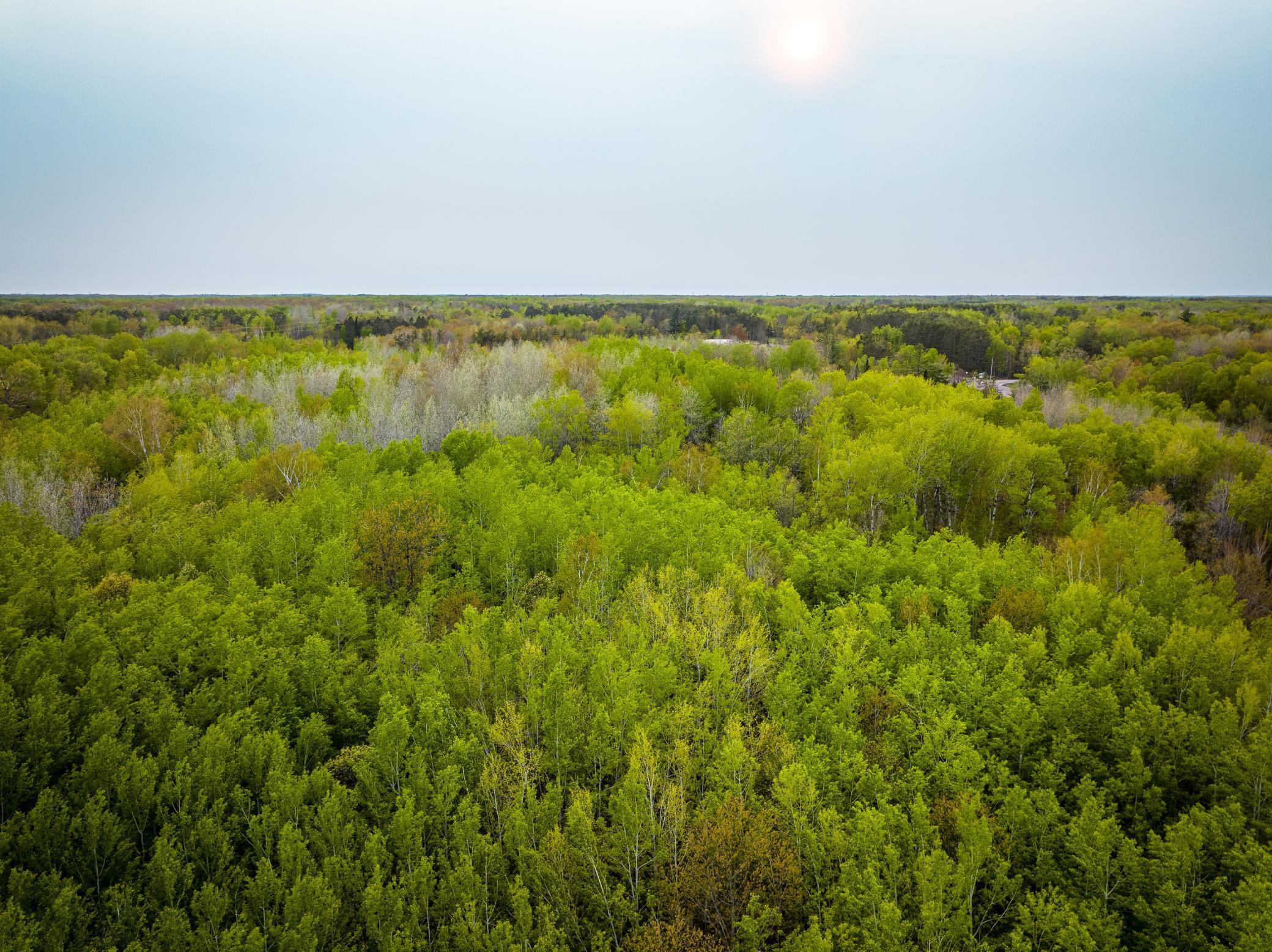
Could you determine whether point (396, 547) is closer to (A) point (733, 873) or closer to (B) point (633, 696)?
(B) point (633, 696)

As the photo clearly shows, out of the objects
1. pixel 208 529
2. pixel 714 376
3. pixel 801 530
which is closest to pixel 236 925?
pixel 208 529

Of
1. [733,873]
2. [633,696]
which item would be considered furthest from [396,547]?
[733,873]

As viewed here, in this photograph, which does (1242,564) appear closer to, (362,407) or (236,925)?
(236,925)

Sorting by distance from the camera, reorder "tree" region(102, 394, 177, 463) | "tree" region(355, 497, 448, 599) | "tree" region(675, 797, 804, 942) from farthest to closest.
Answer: "tree" region(102, 394, 177, 463) < "tree" region(355, 497, 448, 599) < "tree" region(675, 797, 804, 942)

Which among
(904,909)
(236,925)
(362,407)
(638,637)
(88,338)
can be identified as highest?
(88,338)

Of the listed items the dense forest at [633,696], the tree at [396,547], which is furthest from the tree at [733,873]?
the tree at [396,547]

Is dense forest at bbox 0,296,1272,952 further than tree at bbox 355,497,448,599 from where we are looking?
No

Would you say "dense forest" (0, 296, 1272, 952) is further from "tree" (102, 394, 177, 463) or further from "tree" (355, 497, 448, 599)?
"tree" (102, 394, 177, 463)

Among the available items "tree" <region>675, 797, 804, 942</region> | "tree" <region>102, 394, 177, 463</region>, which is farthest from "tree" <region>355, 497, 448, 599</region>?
"tree" <region>102, 394, 177, 463</region>
